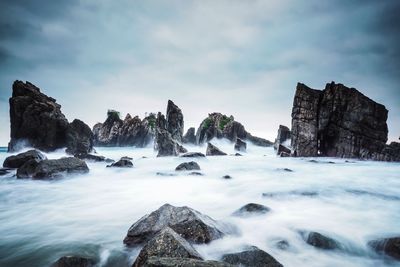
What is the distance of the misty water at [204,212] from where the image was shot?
12.9 feet

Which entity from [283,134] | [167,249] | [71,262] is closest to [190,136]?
[283,134]

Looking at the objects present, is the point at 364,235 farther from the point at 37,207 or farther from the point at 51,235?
the point at 37,207

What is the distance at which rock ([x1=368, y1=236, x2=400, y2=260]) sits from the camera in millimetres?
3695

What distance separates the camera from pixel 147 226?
4.12 metres

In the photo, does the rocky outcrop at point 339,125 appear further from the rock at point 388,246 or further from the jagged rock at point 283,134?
the rock at point 388,246

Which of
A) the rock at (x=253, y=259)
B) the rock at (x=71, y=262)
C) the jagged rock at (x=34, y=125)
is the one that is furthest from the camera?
the jagged rock at (x=34, y=125)

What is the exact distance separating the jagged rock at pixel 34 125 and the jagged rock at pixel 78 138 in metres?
0.72

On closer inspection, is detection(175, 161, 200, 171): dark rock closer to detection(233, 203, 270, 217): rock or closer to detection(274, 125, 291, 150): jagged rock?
detection(233, 203, 270, 217): rock

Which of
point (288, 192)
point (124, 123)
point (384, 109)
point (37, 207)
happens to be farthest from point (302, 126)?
point (124, 123)

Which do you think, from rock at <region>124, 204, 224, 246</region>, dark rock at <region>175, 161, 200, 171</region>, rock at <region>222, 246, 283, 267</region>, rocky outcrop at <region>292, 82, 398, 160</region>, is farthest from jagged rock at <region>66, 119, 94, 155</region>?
rock at <region>222, 246, 283, 267</region>

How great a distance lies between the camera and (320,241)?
4098mm

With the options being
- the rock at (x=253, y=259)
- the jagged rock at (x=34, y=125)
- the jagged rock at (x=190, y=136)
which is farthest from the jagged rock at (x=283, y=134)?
the rock at (x=253, y=259)

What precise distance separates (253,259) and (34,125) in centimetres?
3275

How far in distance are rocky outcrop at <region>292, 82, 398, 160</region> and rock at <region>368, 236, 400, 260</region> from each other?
84.3 feet
